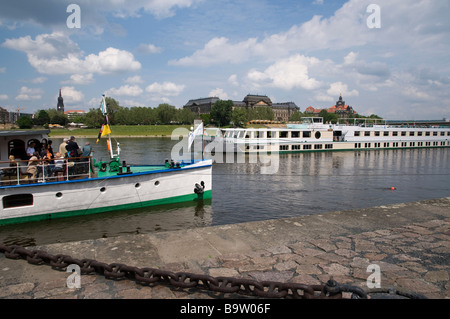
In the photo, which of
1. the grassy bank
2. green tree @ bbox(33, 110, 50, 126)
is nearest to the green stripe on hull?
the grassy bank

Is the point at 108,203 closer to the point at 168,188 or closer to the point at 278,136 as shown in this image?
the point at 168,188

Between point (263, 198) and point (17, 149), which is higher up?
point (17, 149)

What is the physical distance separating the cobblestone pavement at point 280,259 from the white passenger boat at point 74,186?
29.7 feet

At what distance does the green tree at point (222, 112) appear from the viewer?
147 metres

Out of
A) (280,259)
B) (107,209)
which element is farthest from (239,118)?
(280,259)

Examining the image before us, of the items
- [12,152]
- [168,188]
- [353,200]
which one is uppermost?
[12,152]

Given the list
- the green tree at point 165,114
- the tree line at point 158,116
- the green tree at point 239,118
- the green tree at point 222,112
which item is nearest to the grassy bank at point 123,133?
the tree line at point 158,116

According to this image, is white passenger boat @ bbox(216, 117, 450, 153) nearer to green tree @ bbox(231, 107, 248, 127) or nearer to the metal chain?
the metal chain

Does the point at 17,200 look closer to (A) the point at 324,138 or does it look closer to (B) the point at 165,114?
(A) the point at 324,138

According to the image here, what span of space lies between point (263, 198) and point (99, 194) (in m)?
10.00

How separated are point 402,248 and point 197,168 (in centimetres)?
1297

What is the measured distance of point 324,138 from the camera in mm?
55281

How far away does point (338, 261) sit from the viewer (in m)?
6.01
